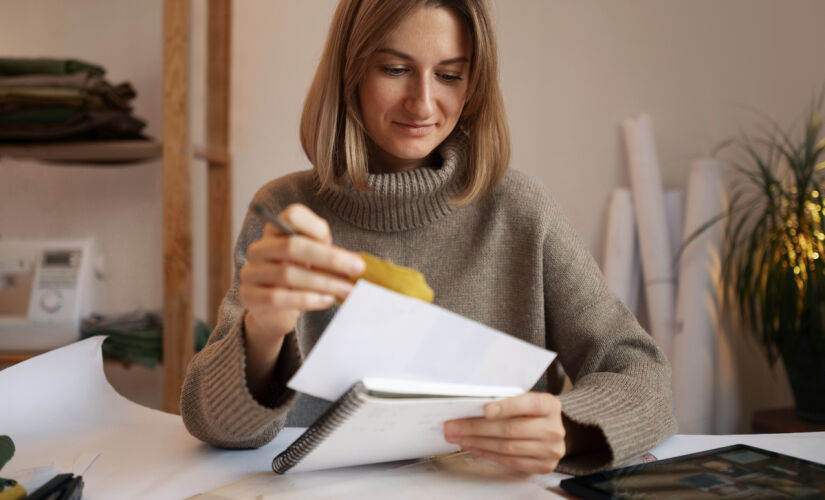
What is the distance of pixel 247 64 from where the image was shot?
6.88 feet

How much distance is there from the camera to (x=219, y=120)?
2082mm

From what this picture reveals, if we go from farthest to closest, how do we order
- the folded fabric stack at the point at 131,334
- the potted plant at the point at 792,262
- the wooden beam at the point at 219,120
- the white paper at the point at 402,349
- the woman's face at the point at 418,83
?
the wooden beam at the point at 219,120 < the folded fabric stack at the point at 131,334 < the potted plant at the point at 792,262 < the woman's face at the point at 418,83 < the white paper at the point at 402,349

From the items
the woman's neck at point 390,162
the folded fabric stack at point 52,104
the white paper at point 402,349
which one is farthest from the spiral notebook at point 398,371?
the folded fabric stack at point 52,104

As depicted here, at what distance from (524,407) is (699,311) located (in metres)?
1.39

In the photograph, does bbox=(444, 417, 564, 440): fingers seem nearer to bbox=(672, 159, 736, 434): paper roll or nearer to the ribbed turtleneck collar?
the ribbed turtleneck collar

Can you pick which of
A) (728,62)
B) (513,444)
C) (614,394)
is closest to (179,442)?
(513,444)

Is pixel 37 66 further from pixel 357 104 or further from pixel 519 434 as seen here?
pixel 519 434

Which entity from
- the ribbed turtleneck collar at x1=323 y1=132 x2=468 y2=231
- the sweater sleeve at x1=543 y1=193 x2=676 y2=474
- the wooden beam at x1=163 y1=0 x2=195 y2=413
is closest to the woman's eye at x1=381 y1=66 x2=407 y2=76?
the ribbed turtleneck collar at x1=323 y1=132 x2=468 y2=231

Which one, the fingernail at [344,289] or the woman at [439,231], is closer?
the fingernail at [344,289]

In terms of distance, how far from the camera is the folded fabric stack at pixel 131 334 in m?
1.79

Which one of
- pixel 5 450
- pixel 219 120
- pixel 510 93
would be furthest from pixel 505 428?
pixel 219 120

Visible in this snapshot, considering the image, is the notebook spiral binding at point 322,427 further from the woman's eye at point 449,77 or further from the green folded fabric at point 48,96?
the green folded fabric at point 48,96

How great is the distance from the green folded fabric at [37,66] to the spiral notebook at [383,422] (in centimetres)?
156

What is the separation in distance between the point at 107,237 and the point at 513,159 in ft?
4.14
